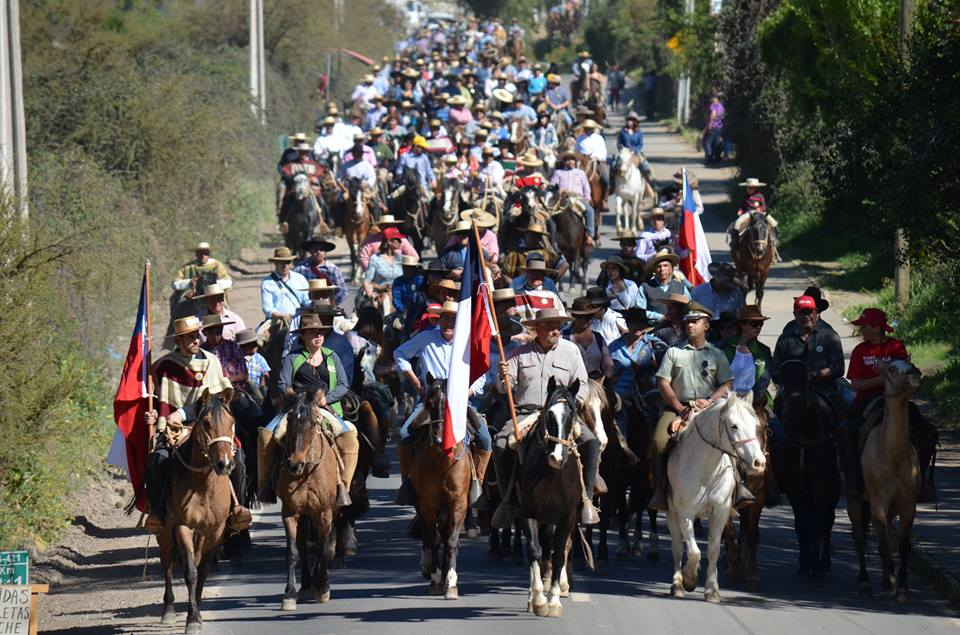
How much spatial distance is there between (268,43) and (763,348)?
154ft

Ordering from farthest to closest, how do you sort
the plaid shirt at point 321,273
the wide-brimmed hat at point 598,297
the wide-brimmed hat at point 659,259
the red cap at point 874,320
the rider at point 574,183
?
the rider at point 574,183 → the plaid shirt at point 321,273 → the wide-brimmed hat at point 659,259 → the wide-brimmed hat at point 598,297 → the red cap at point 874,320

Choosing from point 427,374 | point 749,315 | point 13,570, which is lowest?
point 13,570

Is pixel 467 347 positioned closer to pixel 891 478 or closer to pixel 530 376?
pixel 530 376

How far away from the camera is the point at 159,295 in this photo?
102 feet

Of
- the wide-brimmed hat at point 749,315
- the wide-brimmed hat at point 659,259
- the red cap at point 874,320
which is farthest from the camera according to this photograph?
the wide-brimmed hat at point 659,259

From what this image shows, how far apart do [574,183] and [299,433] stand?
1885 centimetres

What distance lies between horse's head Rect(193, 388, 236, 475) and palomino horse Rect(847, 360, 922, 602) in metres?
5.48

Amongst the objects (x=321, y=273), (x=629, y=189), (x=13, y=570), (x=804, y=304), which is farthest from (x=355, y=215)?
(x=13, y=570)

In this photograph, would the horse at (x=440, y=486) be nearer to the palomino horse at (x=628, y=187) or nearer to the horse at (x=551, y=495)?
the horse at (x=551, y=495)

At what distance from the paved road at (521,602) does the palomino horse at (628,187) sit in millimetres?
20308

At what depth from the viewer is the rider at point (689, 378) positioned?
49.2ft

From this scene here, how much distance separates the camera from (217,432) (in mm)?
13641

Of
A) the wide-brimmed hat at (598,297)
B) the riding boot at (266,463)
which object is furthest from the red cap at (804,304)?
the riding boot at (266,463)

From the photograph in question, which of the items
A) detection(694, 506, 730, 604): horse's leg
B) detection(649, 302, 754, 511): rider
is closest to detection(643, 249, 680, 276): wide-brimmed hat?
detection(649, 302, 754, 511): rider
